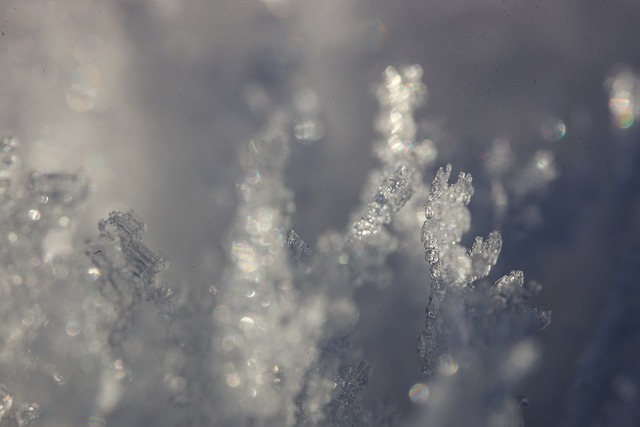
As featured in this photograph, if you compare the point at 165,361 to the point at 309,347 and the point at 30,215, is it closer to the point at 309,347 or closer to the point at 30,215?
the point at 309,347

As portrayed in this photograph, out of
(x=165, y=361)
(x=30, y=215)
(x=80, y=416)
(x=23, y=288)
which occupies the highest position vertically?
(x=30, y=215)

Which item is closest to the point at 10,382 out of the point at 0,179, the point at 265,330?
the point at 0,179

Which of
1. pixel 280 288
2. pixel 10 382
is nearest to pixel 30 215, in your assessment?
pixel 10 382

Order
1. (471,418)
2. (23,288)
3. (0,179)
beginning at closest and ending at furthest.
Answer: (0,179) → (23,288) → (471,418)

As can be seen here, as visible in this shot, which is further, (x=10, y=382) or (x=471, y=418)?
(x=471, y=418)

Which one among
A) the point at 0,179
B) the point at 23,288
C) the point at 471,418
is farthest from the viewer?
the point at 471,418

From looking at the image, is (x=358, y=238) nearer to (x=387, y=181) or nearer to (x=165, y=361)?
(x=387, y=181)

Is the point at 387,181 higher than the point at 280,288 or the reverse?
higher

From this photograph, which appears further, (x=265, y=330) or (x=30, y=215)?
(x=265, y=330)

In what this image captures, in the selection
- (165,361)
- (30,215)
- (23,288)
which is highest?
(30,215)
